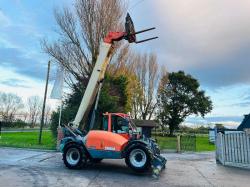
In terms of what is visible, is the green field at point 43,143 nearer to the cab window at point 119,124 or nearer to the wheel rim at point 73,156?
the wheel rim at point 73,156

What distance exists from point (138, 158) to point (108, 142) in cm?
127

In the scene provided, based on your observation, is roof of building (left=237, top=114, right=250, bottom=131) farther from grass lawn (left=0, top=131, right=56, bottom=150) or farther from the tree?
the tree

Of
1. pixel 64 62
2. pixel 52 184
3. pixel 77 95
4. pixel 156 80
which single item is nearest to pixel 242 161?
pixel 52 184

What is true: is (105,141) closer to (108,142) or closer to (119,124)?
(108,142)

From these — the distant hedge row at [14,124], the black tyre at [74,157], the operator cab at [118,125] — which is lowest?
the black tyre at [74,157]

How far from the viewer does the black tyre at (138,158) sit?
1160cm

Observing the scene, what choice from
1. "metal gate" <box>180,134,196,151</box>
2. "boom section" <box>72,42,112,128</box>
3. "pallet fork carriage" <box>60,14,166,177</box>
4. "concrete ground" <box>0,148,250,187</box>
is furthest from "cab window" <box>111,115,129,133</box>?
"metal gate" <box>180,134,196,151</box>

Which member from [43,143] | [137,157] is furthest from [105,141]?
[43,143]

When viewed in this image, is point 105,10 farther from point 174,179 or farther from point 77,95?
point 174,179

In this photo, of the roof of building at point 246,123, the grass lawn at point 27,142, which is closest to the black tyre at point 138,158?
the grass lawn at point 27,142

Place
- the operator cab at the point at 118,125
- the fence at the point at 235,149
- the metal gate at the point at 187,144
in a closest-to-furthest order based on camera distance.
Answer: the operator cab at the point at 118,125 → the fence at the point at 235,149 → the metal gate at the point at 187,144

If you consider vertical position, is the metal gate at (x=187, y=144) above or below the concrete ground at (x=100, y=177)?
above

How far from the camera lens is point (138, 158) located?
11805 millimetres

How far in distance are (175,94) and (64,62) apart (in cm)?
3009
